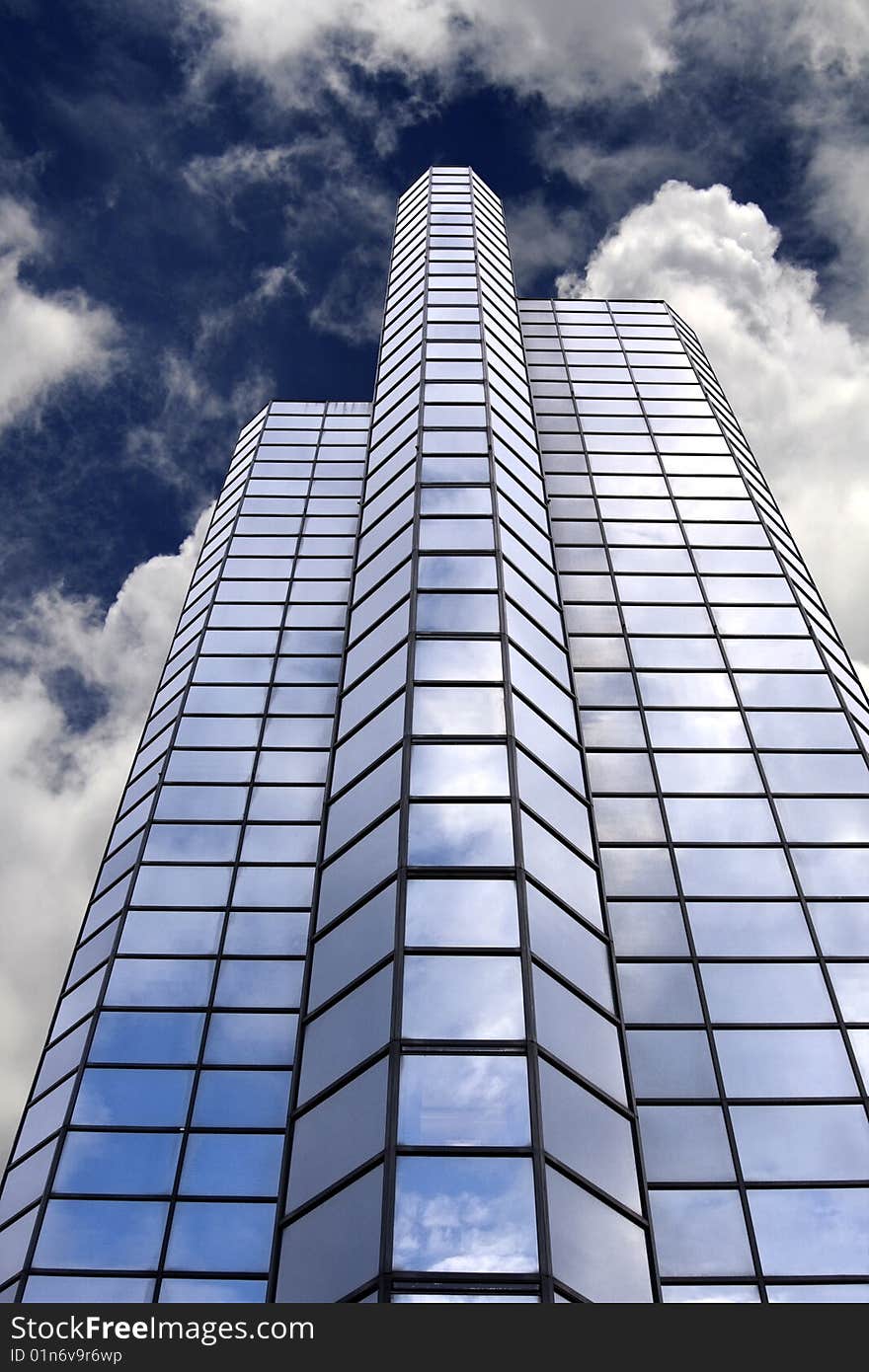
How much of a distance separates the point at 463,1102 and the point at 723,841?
40.1 ft

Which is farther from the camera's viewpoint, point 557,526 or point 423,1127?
point 557,526

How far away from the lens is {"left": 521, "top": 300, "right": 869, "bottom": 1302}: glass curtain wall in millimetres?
18859

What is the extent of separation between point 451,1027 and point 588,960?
3.58 m

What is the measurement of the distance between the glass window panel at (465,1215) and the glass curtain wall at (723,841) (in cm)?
629

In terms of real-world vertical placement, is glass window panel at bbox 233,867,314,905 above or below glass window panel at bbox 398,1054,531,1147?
above

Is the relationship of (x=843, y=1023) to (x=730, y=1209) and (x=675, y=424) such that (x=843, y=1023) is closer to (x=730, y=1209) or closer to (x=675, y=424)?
(x=730, y=1209)

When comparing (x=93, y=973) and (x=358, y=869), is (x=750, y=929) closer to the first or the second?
(x=358, y=869)

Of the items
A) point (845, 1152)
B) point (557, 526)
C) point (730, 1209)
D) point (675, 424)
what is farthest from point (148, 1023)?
point (675, 424)

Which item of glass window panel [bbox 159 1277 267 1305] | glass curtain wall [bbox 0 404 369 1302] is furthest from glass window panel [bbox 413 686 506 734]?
glass window panel [bbox 159 1277 267 1305]

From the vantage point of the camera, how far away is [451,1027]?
15414mm

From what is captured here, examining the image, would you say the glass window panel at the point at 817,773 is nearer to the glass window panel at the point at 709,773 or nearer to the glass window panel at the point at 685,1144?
the glass window panel at the point at 709,773

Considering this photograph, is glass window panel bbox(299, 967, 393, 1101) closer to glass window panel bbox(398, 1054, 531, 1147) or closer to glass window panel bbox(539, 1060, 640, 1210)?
glass window panel bbox(398, 1054, 531, 1147)

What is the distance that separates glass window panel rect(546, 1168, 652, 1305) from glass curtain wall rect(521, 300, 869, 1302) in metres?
4.37

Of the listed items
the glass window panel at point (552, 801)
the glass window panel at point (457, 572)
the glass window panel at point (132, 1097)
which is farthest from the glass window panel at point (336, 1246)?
the glass window panel at point (457, 572)
